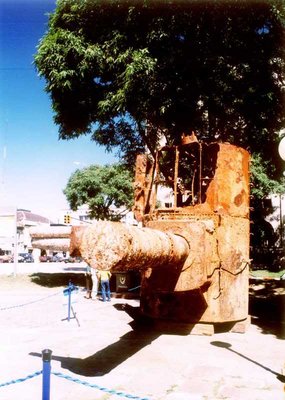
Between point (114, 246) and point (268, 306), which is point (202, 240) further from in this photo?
point (268, 306)

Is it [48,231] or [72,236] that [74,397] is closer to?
[72,236]

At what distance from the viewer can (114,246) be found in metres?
4.64

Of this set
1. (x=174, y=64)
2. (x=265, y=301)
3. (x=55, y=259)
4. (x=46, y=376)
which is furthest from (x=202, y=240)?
(x=55, y=259)

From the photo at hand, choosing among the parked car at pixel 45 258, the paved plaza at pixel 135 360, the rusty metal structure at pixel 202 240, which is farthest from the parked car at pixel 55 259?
the rusty metal structure at pixel 202 240

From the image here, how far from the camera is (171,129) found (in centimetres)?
1705

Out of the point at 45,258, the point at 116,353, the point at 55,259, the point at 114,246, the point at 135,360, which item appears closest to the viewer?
the point at 114,246

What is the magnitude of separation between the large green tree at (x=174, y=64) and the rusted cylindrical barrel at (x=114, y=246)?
10.9 m


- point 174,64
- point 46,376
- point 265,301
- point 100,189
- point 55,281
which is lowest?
point 55,281

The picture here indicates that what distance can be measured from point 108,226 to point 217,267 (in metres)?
4.91

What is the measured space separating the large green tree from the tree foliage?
2488 centimetres

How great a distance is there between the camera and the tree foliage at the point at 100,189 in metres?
42.8

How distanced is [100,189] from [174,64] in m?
28.5

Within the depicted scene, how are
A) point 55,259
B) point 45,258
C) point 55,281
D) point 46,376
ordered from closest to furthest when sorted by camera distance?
point 46,376 → point 55,281 → point 45,258 → point 55,259

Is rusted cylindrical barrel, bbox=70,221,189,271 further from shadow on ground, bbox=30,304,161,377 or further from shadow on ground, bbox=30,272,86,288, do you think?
shadow on ground, bbox=30,272,86,288
